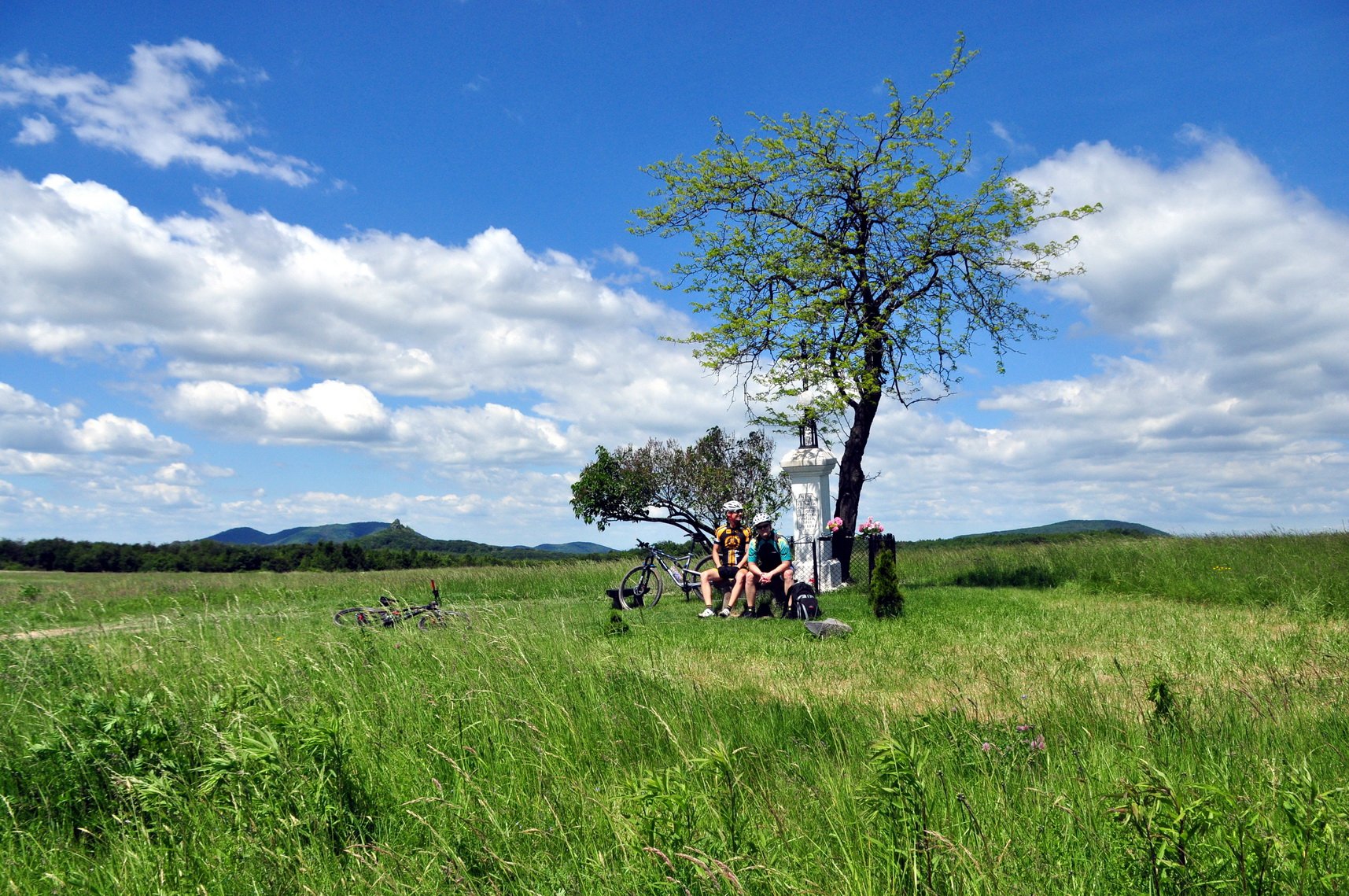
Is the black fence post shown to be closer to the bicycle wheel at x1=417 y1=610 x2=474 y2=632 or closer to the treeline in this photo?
the bicycle wheel at x1=417 y1=610 x2=474 y2=632

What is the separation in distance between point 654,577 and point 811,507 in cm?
342

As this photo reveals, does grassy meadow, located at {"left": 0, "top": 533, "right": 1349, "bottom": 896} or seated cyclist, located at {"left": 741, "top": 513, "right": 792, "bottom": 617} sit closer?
grassy meadow, located at {"left": 0, "top": 533, "right": 1349, "bottom": 896}

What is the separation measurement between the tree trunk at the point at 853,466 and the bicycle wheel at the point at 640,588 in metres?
4.34

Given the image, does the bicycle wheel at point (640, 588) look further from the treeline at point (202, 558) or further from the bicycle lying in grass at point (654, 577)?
the treeline at point (202, 558)

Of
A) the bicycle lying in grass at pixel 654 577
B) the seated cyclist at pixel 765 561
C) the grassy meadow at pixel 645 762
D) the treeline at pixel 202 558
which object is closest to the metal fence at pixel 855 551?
the bicycle lying in grass at pixel 654 577

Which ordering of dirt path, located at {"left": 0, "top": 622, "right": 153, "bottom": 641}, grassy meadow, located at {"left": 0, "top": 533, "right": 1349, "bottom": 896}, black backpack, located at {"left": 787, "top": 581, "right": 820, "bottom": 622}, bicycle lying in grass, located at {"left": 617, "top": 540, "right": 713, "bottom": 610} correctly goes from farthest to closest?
bicycle lying in grass, located at {"left": 617, "top": 540, "right": 713, "bottom": 610} → black backpack, located at {"left": 787, "top": 581, "right": 820, "bottom": 622} → dirt path, located at {"left": 0, "top": 622, "right": 153, "bottom": 641} → grassy meadow, located at {"left": 0, "top": 533, "right": 1349, "bottom": 896}

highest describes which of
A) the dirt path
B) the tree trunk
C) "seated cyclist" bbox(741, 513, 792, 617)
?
the tree trunk

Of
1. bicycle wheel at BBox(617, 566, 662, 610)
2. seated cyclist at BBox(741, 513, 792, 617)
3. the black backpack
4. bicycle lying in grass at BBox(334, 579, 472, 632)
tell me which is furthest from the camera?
bicycle wheel at BBox(617, 566, 662, 610)

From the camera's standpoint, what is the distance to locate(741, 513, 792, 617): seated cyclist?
11.9 m

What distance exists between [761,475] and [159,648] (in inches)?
998

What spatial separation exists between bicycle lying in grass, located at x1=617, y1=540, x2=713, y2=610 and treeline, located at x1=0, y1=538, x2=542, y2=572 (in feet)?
83.3

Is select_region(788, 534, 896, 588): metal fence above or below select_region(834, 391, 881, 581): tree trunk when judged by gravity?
below

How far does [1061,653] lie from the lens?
7809 millimetres

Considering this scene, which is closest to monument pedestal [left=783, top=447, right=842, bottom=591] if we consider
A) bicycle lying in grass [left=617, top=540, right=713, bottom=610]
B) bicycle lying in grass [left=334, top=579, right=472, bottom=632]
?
bicycle lying in grass [left=617, top=540, right=713, bottom=610]
